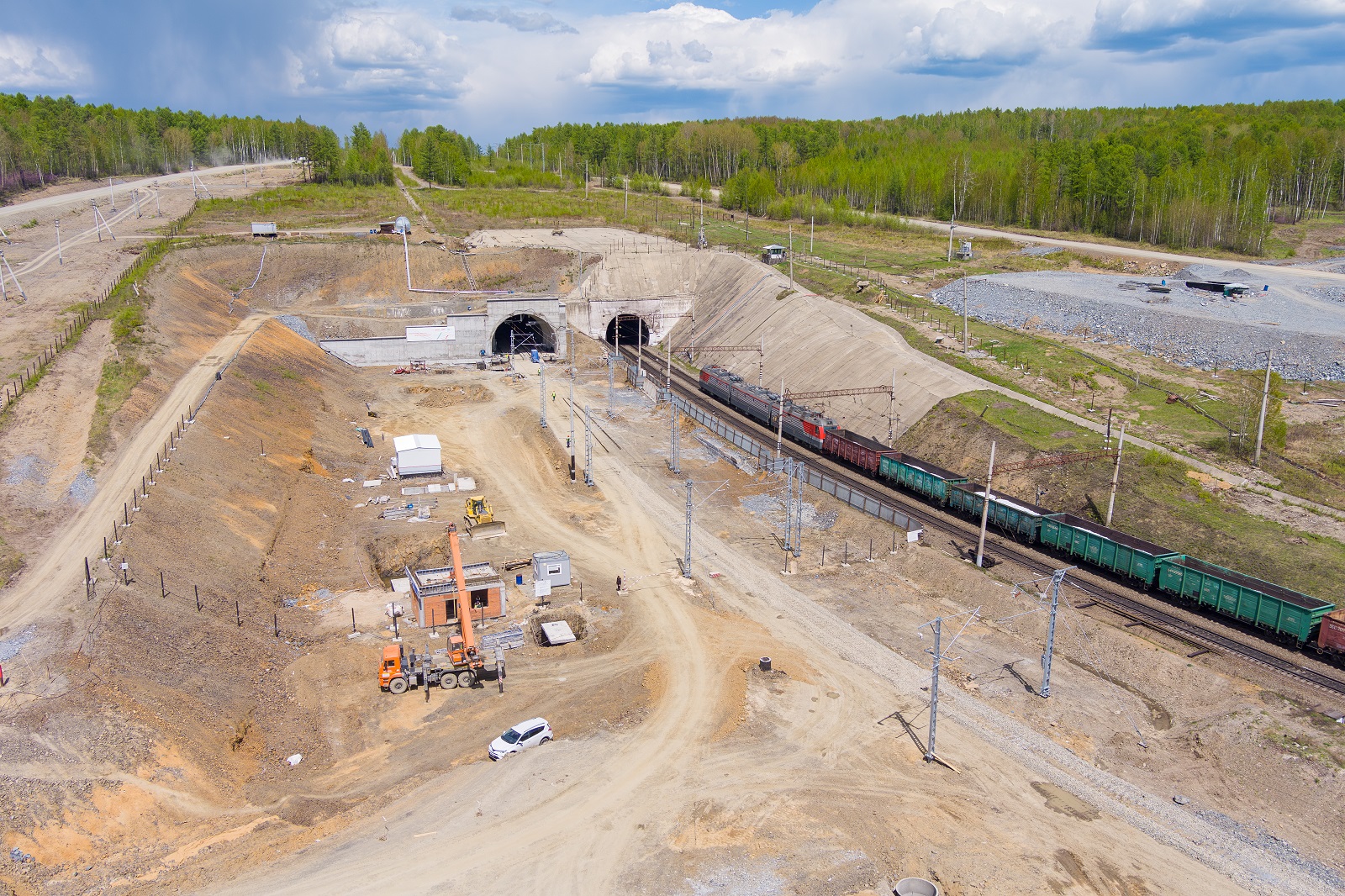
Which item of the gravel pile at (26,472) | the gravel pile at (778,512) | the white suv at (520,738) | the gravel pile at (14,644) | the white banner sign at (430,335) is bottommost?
Answer: the white suv at (520,738)

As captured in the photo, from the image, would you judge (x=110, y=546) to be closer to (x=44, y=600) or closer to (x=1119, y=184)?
(x=44, y=600)

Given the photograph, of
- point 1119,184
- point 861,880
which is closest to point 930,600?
point 861,880

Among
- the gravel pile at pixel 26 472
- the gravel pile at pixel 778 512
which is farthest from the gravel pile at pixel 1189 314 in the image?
the gravel pile at pixel 26 472

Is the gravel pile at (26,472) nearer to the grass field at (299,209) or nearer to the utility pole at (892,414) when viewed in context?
the utility pole at (892,414)

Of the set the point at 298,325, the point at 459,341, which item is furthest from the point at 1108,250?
the point at 298,325

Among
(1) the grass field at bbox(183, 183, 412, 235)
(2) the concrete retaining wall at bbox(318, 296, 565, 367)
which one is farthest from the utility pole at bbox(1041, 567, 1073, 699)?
(1) the grass field at bbox(183, 183, 412, 235)

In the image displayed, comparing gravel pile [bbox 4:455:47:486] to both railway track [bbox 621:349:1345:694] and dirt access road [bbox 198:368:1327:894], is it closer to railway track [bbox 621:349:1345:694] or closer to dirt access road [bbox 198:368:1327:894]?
dirt access road [bbox 198:368:1327:894]
